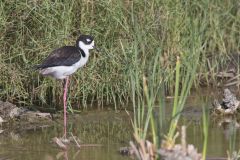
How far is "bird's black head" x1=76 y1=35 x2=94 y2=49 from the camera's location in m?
8.68

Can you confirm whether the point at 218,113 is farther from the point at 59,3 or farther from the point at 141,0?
the point at 59,3

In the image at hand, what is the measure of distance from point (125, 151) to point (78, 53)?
6.21 ft

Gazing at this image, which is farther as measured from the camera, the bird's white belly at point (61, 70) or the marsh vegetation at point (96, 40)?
the marsh vegetation at point (96, 40)

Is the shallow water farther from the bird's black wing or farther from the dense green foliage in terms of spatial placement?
the bird's black wing

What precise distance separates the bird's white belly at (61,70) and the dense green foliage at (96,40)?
44cm

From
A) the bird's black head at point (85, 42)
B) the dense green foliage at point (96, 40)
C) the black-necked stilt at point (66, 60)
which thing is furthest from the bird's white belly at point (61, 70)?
the dense green foliage at point (96, 40)

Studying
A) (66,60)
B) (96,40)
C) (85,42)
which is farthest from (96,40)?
(66,60)

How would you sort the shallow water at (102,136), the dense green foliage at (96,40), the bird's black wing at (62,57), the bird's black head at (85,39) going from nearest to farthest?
the shallow water at (102,136) < the bird's black wing at (62,57) < the bird's black head at (85,39) < the dense green foliage at (96,40)

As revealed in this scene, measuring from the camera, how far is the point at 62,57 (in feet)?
27.6

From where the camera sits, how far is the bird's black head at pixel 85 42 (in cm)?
868

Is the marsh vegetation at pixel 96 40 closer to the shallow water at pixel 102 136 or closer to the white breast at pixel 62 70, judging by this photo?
the shallow water at pixel 102 136

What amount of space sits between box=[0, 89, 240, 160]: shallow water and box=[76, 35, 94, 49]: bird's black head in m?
0.85

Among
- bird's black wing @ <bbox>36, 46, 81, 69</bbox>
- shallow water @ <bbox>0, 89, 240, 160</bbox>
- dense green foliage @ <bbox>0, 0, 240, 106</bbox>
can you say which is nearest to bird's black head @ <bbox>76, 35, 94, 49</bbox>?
bird's black wing @ <bbox>36, 46, 81, 69</bbox>

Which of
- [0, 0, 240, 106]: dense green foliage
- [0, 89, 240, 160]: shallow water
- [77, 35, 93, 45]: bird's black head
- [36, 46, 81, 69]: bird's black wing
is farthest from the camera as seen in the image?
[0, 0, 240, 106]: dense green foliage
